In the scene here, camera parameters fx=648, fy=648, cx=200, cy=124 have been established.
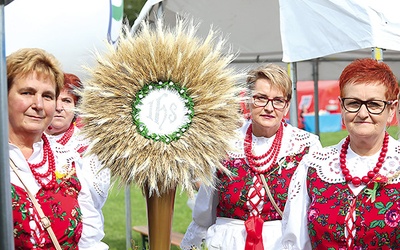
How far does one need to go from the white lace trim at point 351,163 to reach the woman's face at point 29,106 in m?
1.05

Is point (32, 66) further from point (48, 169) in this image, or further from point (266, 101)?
point (266, 101)

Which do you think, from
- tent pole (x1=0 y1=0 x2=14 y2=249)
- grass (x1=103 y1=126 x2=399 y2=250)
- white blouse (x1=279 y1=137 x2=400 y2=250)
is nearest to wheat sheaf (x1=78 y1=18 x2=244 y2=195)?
tent pole (x1=0 y1=0 x2=14 y2=249)

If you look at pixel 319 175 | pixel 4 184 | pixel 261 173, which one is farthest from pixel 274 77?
pixel 4 184

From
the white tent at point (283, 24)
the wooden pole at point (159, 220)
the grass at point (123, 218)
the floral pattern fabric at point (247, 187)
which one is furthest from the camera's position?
the grass at point (123, 218)

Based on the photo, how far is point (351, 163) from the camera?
2.49 metres

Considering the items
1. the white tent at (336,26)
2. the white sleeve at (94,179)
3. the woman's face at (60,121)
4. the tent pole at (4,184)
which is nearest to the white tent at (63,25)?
the woman's face at (60,121)

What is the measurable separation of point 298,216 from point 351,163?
0.30m

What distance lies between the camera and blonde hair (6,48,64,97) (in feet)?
7.77

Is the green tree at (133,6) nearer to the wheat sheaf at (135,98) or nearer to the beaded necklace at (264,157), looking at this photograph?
the beaded necklace at (264,157)

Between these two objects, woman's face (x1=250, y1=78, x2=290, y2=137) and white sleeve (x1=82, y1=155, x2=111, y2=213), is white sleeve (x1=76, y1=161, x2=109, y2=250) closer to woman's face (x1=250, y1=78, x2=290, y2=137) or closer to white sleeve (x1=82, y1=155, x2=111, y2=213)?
white sleeve (x1=82, y1=155, x2=111, y2=213)

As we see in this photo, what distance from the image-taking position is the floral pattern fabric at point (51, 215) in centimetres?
231

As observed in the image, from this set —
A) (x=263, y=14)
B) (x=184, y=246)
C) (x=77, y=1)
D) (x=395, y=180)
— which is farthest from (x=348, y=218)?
(x=263, y=14)

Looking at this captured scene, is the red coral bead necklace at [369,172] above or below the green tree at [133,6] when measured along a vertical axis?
below

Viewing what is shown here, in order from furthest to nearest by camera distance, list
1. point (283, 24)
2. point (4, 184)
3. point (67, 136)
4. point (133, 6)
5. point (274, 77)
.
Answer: point (133, 6) < point (283, 24) < point (67, 136) < point (274, 77) < point (4, 184)
